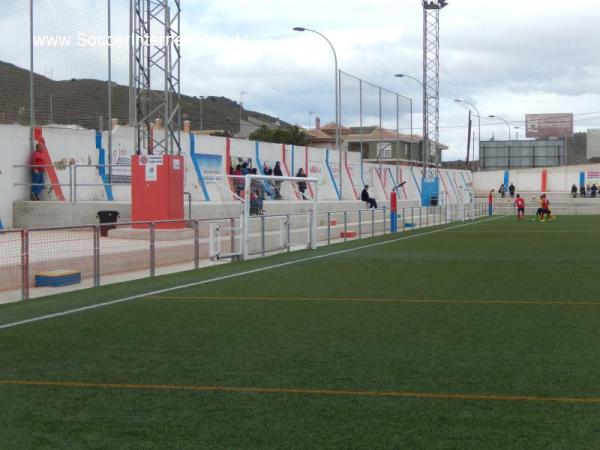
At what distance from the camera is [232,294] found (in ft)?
42.8

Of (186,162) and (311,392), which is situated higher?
(186,162)

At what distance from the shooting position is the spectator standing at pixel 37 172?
2580 centimetres

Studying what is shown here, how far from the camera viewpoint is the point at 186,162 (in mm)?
32188

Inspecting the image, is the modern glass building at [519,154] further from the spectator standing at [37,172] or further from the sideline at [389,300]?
the sideline at [389,300]

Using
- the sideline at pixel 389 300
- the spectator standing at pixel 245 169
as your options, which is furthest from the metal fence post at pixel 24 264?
the spectator standing at pixel 245 169

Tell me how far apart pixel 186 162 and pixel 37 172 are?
7.38 meters

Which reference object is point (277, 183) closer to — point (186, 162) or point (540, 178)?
point (186, 162)

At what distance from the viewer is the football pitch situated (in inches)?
216

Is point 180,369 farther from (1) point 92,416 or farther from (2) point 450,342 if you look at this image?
(2) point 450,342

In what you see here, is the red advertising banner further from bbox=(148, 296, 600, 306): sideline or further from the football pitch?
bbox=(148, 296, 600, 306): sideline

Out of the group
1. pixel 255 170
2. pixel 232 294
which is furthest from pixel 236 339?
pixel 255 170

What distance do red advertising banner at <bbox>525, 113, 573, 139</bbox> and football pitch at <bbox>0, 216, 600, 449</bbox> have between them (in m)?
125

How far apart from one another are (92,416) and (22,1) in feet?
71.4

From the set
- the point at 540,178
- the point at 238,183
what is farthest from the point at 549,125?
the point at 238,183
